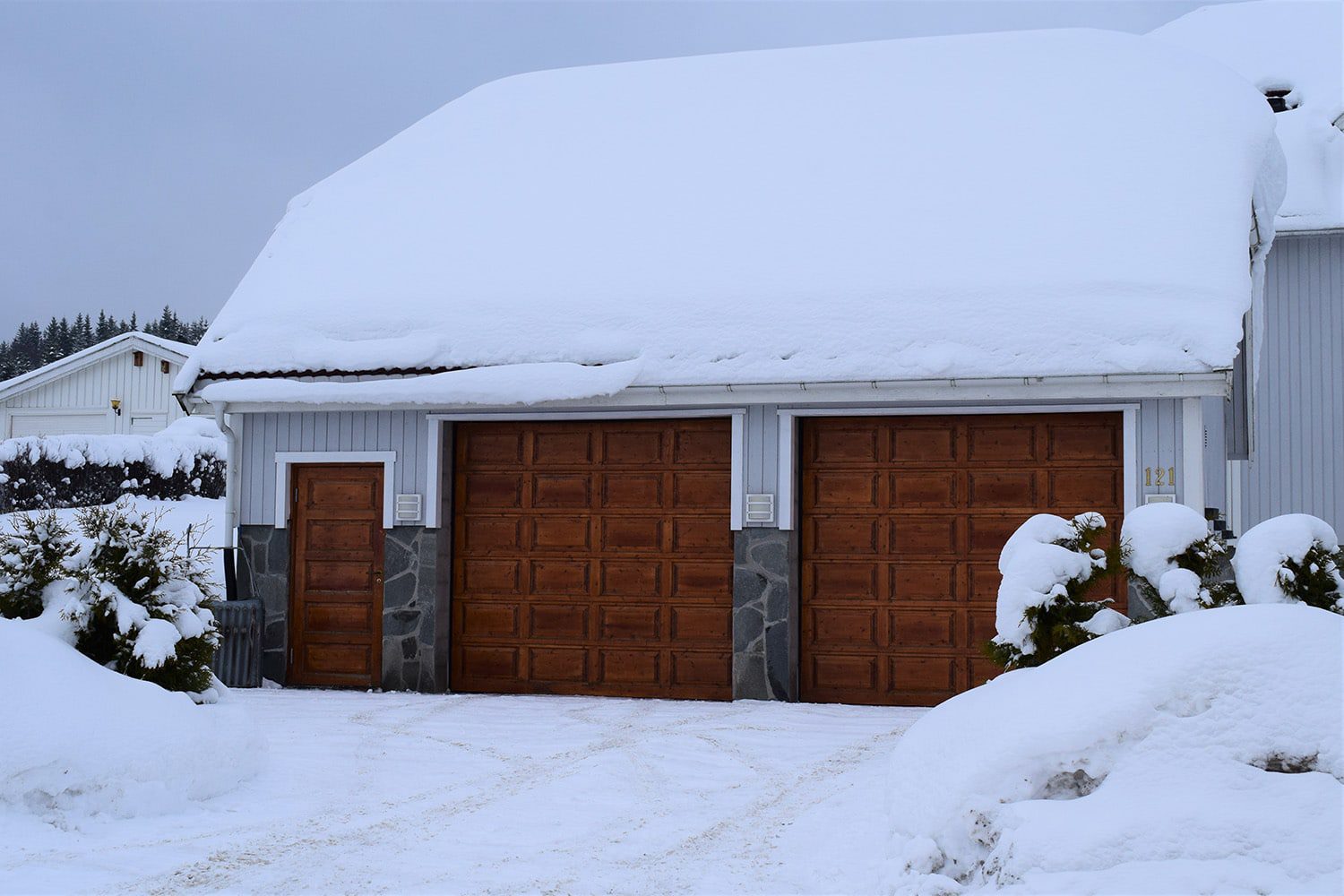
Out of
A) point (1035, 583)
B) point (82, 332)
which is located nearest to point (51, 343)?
point (82, 332)

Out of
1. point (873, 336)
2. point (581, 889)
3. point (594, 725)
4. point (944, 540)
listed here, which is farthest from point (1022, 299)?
point (581, 889)

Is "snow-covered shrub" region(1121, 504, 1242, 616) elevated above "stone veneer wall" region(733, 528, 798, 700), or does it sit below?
above

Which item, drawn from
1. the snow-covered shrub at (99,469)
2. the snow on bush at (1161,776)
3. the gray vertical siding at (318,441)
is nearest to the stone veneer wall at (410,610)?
the gray vertical siding at (318,441)

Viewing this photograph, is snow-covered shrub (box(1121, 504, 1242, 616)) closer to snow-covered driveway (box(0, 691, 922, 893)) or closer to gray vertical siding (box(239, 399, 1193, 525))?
snow-covered driveway (box(0, 691, 922, 893))

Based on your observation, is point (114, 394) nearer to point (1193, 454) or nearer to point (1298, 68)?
point (1298, 68)

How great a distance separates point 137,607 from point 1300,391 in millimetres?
12346

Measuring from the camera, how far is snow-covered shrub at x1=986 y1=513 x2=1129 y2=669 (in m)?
6.36

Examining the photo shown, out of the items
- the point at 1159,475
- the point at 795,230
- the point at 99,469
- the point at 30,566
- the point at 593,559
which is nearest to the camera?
the point at 30,566

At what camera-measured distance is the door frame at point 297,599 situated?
11.9 metres

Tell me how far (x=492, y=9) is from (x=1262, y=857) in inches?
873

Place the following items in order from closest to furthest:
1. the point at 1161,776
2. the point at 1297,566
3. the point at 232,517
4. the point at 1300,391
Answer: the point at 1161,776, the point at 1297,566, the point at 232,517, the point at 1300,391

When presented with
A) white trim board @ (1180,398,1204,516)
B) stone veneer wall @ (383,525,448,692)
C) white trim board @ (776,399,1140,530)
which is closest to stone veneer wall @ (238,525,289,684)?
stone veneer wall @ (383,525,448,692)

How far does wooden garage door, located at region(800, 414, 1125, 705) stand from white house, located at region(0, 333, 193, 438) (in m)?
25.3

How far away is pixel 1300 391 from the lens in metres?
14.3
